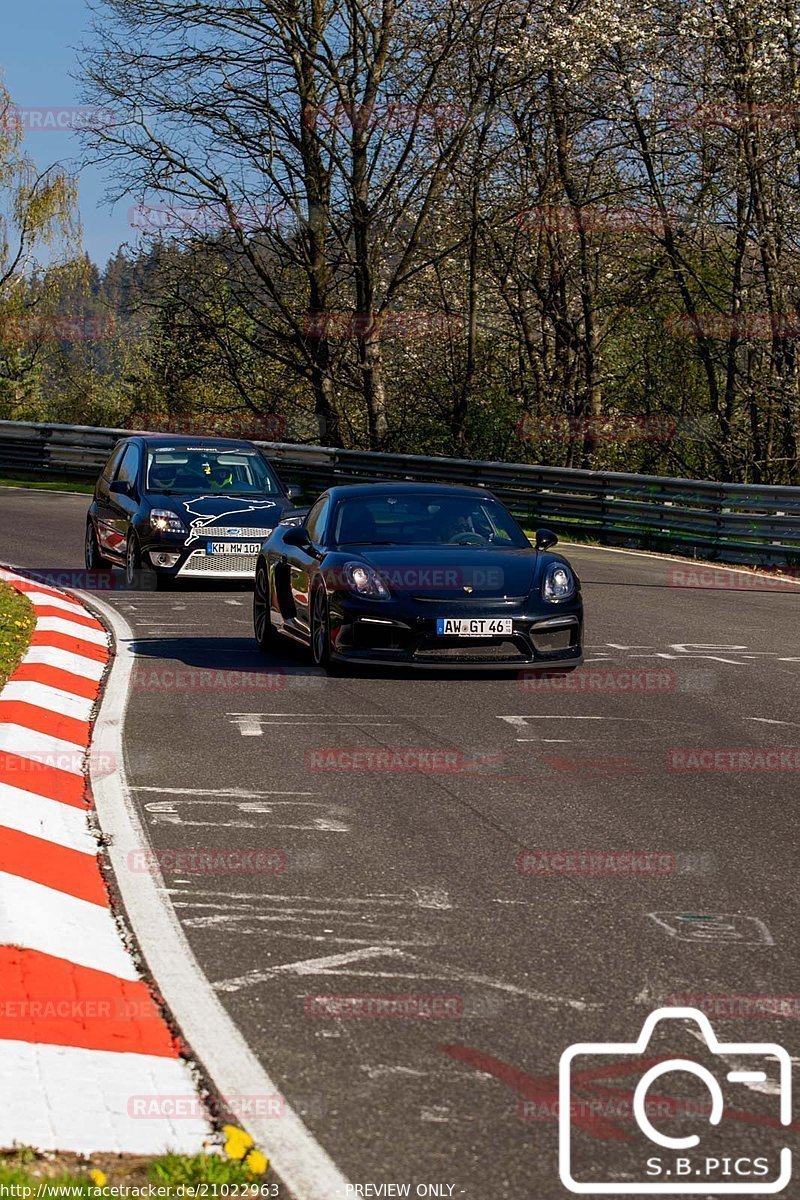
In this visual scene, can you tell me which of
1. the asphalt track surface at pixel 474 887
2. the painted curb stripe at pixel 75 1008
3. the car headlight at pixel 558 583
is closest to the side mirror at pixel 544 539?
the car headlight at pixel 558 583

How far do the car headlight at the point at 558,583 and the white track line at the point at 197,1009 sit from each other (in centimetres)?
415

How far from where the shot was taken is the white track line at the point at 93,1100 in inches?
143

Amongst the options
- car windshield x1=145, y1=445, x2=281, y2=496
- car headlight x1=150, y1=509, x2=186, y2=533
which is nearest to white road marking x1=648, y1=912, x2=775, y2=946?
car headlight x1=150, y1=509, x2=186, y2=533

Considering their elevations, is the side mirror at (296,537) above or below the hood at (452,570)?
above

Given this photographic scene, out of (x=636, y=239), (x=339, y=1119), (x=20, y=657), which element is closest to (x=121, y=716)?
(x=20, y=657)

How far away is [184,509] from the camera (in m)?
17.0

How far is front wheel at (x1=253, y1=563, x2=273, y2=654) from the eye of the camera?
42.3 feet

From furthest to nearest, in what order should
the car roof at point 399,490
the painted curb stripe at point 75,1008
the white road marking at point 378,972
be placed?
the car roof at point 399,490, the white road marking at point 378,972, the painted curb stripe at point 75,1008

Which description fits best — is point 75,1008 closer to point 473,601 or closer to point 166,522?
point 473,601

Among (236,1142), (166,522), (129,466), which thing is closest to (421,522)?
(166,522)

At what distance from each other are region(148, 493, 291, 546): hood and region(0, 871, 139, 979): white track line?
11.2 metres

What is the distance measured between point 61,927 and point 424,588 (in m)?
6.07

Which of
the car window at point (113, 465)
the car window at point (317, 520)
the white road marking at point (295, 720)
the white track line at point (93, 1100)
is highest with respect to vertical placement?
the car window at point (113, 465)

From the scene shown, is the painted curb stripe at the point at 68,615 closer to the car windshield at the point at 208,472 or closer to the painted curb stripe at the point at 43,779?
the car windshield at the point at 208,472
